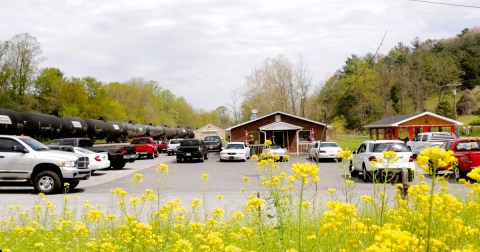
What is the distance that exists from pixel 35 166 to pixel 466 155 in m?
16.0

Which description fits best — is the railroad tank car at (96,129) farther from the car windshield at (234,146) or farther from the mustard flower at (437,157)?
the mustard flower at (437,157)

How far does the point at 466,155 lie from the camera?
15.7 metres

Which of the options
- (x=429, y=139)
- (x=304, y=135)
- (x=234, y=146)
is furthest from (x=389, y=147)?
(x=304, y=135)

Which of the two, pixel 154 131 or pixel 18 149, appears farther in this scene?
pixel 154 131

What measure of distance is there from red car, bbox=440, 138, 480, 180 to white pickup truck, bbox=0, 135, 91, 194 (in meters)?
14.2

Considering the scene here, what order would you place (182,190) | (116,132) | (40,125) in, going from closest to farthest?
(182,190), (40,125), (116,132)

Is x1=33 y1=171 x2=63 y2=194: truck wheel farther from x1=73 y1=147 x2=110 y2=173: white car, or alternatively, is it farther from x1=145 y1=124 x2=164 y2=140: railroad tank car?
x1=145 y1=124 x2=164 y2=140: railroad tank car

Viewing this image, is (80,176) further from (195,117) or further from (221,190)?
(195,117)

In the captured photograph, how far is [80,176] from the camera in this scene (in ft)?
48.3

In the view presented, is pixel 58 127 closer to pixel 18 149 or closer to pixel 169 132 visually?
pixel 18 149

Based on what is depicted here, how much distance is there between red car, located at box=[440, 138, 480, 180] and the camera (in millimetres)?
15500

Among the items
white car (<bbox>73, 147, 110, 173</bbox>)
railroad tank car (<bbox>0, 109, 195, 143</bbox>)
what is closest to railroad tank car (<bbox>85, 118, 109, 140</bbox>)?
railroad tank car (<bbox>0, 109, 195, 143</bbox>)

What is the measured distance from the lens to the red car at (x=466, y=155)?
15500mm

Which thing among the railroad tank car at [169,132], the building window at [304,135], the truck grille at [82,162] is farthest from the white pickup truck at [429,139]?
the railroad tank car at [169,132]
